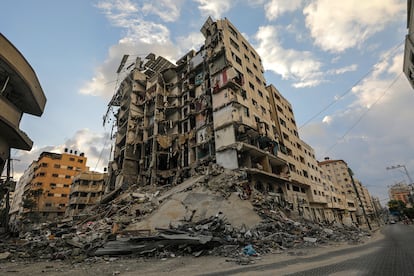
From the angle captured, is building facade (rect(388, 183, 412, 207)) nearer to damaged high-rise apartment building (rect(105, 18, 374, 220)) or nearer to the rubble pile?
damaged high-rise apartment building (rect(105, 18, 374, 220))

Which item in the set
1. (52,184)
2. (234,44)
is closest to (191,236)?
(234,44)

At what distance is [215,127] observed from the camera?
28.5m

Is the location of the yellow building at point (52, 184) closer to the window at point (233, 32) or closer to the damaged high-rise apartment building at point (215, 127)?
the damaged high-rise apartment building at point (215, 127)

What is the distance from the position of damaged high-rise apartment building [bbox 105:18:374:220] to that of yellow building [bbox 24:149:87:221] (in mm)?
31120

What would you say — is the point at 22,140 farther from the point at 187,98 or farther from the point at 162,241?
the point at 187,98

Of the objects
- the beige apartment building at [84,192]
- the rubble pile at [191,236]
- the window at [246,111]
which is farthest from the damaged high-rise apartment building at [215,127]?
the beige apartment building at [84,192]

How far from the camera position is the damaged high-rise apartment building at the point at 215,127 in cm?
2795

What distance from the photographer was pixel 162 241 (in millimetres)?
10859

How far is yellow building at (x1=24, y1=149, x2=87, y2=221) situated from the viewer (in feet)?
176

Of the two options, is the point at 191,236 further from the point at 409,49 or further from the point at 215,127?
the point at 409,49

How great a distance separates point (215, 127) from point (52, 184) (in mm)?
58177

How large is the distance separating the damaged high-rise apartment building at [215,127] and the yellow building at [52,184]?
102 ft

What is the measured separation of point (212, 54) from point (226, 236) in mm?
29232

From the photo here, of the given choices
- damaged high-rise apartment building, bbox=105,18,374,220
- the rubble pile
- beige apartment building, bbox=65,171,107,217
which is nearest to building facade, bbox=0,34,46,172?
the rubble pile
